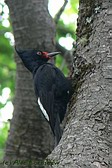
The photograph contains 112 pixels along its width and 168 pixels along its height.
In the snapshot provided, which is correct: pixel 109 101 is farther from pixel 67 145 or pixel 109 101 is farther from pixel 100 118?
pixel 67 145

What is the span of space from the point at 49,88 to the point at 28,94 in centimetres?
47

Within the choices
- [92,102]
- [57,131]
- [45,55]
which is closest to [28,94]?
[45,55]

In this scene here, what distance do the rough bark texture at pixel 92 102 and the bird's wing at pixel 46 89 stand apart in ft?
1.81

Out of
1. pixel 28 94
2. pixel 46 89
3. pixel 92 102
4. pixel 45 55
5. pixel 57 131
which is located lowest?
pixel 92 102

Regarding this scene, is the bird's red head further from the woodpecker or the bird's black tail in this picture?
the bird's black tail

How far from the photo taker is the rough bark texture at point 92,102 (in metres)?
2.65

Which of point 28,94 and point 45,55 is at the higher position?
point 45,55

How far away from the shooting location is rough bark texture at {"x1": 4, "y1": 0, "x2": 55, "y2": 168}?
4473 mm

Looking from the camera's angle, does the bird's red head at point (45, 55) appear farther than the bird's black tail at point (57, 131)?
Yes

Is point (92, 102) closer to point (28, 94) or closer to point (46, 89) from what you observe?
point (46, 89)

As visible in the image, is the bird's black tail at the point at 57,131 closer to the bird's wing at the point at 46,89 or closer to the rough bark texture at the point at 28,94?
the bird's wing at the point at 46,89

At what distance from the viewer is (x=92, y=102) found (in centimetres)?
306

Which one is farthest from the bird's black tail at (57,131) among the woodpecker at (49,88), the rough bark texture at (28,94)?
the rough bark texture at (28,94)

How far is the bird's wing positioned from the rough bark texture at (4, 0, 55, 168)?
358 mm
